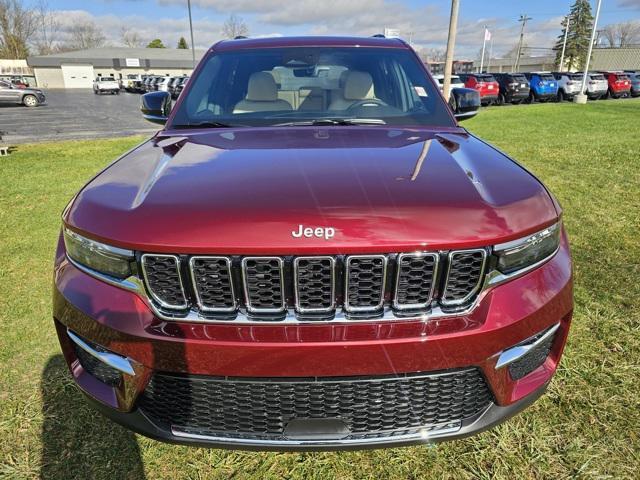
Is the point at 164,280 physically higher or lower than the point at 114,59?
higher

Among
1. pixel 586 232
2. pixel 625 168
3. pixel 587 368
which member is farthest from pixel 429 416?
pixel 625 168

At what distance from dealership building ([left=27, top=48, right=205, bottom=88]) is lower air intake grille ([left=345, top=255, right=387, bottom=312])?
69071 millimetres

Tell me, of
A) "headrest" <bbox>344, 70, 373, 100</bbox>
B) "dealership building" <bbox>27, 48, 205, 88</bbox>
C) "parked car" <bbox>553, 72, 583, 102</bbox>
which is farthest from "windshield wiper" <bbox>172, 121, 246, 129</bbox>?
"dealership building" <bbox>27, 48, 205, 88</bbox>

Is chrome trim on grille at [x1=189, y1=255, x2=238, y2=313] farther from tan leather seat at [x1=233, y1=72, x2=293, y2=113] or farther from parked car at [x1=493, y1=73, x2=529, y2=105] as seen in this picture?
parked car at [x1=493, y1=73, x2=529, y2=105]

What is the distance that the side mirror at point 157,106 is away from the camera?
10.5ft

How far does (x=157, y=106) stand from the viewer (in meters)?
3.21

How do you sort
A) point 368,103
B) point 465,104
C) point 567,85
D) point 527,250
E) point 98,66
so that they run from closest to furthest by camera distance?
point 527,250 → point 368,103 → point 465,104 → point 567,85 → point 98,66

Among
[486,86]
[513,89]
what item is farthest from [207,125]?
[513,89]

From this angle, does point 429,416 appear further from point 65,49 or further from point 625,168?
point 65,49

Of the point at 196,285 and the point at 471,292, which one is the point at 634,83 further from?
the point at 196,285

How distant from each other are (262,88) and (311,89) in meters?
0.31

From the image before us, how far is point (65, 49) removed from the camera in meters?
84.1

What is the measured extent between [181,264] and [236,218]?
23 centimetres

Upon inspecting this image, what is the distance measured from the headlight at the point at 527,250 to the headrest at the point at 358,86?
1.56 meters
